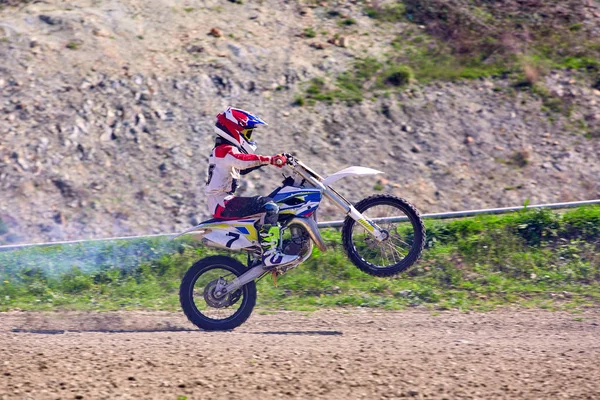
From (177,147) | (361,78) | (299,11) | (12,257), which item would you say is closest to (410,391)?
(12,257)

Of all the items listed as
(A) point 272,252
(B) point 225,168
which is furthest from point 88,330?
(B) point 225,168

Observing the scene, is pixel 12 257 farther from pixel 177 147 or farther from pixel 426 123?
Result: pixel 426 123

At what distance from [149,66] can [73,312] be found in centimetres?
728

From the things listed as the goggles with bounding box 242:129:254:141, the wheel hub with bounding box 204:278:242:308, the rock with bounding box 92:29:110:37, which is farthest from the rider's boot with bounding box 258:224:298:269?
the rock with bounding box 92:29:110:37

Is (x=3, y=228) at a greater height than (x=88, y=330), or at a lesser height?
greater

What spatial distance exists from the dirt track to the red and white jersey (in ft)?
5.01

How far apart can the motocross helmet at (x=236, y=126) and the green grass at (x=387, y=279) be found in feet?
8.04

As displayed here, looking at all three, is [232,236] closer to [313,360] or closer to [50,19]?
[313,360]

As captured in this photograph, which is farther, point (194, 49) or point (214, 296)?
point (194, 49)

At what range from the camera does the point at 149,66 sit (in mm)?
16234

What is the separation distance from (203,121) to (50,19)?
4.50 meters

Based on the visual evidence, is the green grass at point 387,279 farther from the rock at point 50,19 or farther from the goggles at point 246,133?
the rock at point 50,19

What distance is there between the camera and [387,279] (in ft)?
36.0

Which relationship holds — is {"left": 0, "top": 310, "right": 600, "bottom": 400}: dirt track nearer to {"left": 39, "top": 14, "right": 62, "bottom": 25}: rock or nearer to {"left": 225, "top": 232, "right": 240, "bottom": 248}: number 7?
{"left": 225, "top": 232, "right": 240, "bottom": 248}: number 7
